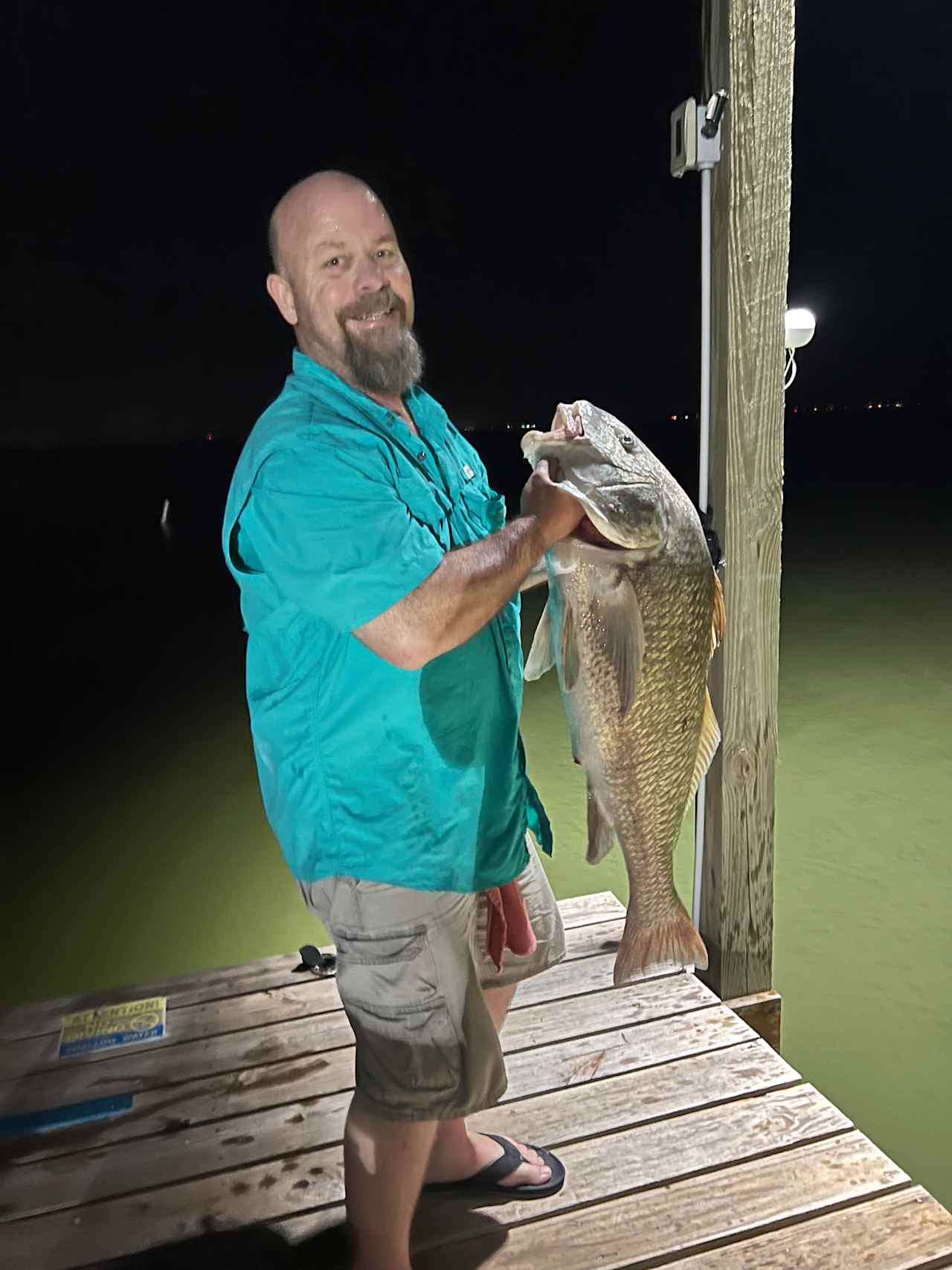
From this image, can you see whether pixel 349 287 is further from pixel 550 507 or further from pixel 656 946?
pixel 656 946

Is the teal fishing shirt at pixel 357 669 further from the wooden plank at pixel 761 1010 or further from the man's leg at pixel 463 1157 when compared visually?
the wooden plank at pixel 761 1010

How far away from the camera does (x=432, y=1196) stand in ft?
7.89

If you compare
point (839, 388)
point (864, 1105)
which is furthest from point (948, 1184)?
point (839, 388)

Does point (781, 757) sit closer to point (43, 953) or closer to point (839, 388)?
point (43, 953)

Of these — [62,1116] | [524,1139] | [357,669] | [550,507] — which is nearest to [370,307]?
[550,507]

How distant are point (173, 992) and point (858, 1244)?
2189 mm

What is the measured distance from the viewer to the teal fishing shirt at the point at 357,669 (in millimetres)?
1655

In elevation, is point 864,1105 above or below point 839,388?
below

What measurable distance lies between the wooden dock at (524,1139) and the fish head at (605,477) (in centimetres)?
159

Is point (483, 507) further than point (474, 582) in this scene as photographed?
Yes

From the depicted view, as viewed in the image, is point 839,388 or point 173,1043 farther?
point 839,388

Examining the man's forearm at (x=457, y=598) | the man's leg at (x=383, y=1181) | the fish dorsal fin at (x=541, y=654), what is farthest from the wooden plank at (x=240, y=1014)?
the man's forearm at (x=457, y=598)

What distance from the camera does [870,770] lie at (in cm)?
640

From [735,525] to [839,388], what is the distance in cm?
9274
